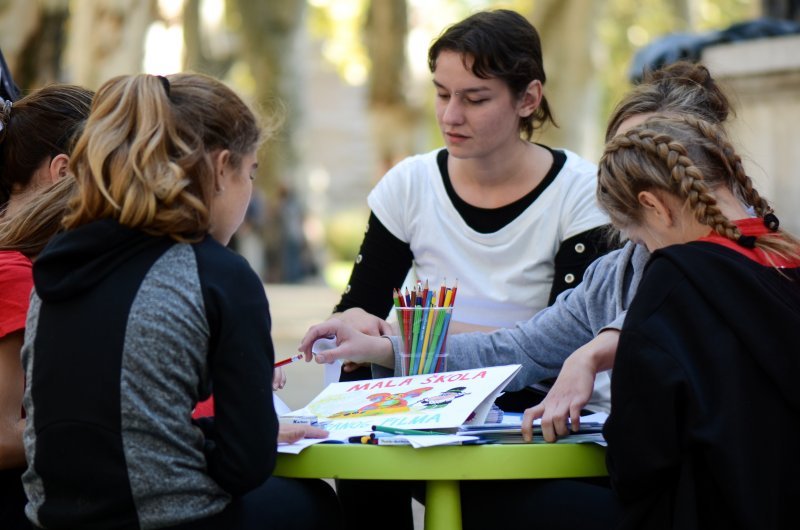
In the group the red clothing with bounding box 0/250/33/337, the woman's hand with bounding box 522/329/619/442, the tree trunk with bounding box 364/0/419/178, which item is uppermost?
the red clothing with bounding box 0/250/33/337

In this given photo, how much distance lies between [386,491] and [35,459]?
1.04 metres

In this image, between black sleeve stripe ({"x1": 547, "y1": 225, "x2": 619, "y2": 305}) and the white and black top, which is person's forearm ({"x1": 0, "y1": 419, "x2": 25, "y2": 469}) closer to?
the white and black top

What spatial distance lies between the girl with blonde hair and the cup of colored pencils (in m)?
0.57

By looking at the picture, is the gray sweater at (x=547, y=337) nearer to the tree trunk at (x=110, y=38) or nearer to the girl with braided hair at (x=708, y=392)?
the girl with braided hair at (x=708, y=392)

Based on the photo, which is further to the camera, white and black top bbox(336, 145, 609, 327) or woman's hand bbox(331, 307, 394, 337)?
white and black top bbox(336, 145, 609, 327)

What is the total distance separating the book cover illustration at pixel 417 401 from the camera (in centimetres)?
249

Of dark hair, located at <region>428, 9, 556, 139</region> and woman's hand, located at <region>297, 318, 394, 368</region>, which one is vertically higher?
dark hair, located at <region>428, 9, 556, 139</region>

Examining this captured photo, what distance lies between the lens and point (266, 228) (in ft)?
68.5

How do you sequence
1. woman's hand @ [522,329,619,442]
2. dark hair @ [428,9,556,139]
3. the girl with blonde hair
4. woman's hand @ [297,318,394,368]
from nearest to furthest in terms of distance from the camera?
the girl with blonde hair, woman's hand @ [522,329,619,442], woman's hand @ [297,318,394,368], dark hair @ [428,9,556,139]

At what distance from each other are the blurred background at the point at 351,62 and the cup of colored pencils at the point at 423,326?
0.54 metres

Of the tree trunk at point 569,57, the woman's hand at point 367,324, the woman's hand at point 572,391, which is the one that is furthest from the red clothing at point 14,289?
the tree trunk at point 569,57

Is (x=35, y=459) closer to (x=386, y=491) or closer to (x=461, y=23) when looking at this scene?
(x=386, y=491)

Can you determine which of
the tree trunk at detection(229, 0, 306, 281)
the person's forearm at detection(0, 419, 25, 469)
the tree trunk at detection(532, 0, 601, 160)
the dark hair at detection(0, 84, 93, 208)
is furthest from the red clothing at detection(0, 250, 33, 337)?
the tree trunk at detection(229, 0, 306, 281)

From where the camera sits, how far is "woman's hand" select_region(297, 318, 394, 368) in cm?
300
